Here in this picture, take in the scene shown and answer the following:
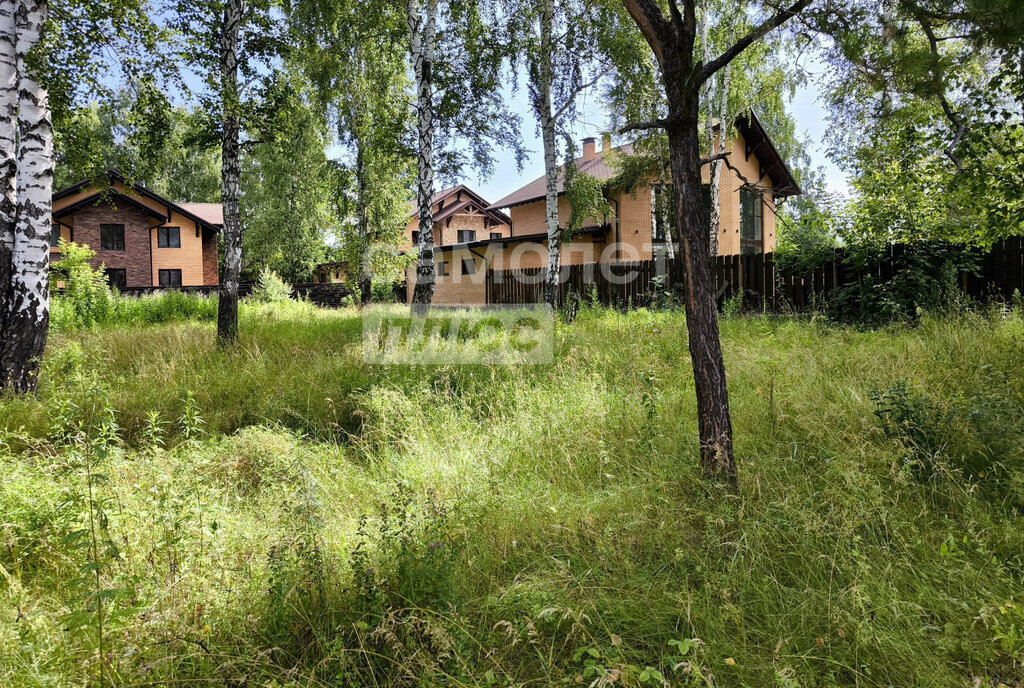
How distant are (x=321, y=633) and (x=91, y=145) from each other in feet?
27.0

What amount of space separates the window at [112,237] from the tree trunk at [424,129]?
26.4 meters

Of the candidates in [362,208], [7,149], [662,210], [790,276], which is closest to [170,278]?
[362,208]

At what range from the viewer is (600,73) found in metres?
11.0

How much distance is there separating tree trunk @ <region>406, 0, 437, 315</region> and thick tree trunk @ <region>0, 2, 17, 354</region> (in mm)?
5684

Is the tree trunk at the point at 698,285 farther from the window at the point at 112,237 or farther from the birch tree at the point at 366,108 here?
the window at the point at 112,237

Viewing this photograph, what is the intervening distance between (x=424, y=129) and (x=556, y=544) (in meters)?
9.15

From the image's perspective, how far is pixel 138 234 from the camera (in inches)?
1164

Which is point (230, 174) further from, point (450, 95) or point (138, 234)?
point (138, 234)

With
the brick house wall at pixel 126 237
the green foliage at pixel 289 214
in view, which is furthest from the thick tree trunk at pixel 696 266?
the brick house wall at pixel 126 237

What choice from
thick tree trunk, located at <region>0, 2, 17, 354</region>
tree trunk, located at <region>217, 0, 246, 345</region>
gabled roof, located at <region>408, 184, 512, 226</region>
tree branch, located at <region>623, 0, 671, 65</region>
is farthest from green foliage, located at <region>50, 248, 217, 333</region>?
gabled roof, located at <region>408, 184, 512, 226</region>

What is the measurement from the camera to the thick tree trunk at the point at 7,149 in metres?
6.07

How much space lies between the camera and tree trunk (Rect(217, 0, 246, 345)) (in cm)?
876

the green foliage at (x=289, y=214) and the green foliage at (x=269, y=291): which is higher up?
the green foliage at (x=289, y=214)

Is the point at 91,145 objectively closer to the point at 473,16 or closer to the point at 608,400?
the point at 473,16
